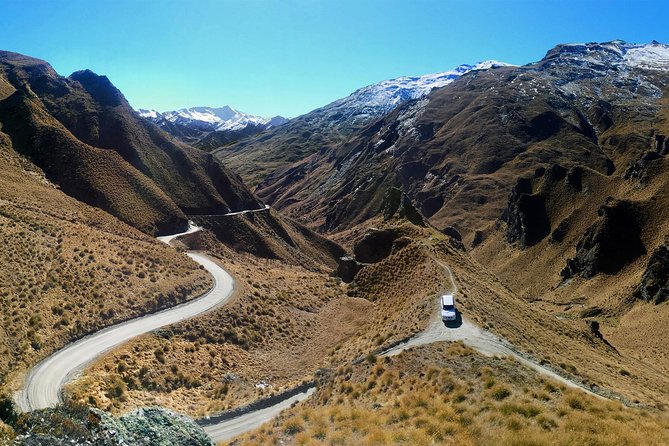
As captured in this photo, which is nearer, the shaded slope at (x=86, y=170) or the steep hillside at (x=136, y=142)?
the shaded slope at (x=86, y=170)

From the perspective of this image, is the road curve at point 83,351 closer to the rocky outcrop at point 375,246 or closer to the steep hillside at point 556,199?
the rocky outcrop at point 375,246

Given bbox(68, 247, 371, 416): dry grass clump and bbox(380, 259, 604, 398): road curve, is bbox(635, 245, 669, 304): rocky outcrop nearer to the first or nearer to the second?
bbox(68, 247, 371, 416): dry grass clump

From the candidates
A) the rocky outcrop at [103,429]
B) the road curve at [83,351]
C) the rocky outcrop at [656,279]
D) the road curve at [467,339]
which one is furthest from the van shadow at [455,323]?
the rocky outcrop at [656,279]

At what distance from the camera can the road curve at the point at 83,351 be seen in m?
21.4

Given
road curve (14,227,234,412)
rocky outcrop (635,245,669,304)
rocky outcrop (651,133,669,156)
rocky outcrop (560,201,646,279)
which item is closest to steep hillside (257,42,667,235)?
rocky outcrop (651,133,669,156)

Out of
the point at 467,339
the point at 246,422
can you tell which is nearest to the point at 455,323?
the point at 467,339

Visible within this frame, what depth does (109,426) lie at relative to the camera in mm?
12188

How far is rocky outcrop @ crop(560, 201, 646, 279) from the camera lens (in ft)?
249

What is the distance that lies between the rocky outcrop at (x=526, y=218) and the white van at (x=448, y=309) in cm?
7893

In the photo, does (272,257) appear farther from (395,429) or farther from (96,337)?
(395,429)

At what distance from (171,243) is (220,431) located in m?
46.3

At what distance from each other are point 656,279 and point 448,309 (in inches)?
1859

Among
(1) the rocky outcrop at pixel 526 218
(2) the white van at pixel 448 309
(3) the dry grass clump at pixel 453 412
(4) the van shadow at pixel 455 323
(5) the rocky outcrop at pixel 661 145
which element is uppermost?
(5) the rocky outcrop at pixel 661 145

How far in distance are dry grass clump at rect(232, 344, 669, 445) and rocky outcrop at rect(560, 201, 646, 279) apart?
66172 millimetres
